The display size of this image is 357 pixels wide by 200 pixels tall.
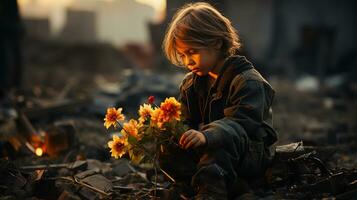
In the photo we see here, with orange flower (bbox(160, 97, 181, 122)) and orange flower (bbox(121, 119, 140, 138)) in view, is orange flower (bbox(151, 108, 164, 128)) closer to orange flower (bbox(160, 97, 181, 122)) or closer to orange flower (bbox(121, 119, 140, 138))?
orange flower (bbox(160, 97, 181, 122))

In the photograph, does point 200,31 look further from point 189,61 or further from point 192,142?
point 192,142

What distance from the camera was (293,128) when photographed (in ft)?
28.9

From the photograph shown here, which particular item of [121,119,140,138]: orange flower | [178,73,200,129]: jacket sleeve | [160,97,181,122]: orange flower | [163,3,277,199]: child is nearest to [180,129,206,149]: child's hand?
[163,3,277,199]: child

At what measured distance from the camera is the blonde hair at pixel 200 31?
12.4ft

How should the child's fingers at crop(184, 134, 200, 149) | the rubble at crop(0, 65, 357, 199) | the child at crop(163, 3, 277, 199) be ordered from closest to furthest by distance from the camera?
the child's fingers at crop(184, 134, 200, 149)
the child at crop(163, 3, 277, 199)
the rubble at crop(0, 65, 357, 199)

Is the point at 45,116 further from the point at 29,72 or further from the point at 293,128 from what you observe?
the point at 29,72

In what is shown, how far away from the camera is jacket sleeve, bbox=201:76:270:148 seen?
11.2ft

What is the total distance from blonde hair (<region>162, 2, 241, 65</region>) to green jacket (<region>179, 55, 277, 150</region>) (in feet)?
0.54

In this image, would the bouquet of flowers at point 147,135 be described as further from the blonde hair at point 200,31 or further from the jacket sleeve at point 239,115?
the blonde hair at point 200,31

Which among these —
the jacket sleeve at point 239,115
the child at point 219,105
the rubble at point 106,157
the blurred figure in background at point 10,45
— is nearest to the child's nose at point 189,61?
the child at point 219,105

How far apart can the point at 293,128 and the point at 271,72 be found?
10.6m

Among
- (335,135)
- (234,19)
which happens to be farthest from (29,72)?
(335,135)

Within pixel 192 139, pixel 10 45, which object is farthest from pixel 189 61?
pixel 10 45

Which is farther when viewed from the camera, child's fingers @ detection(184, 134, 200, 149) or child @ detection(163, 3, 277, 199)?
child @ detection(163, 3, 277, 199)
